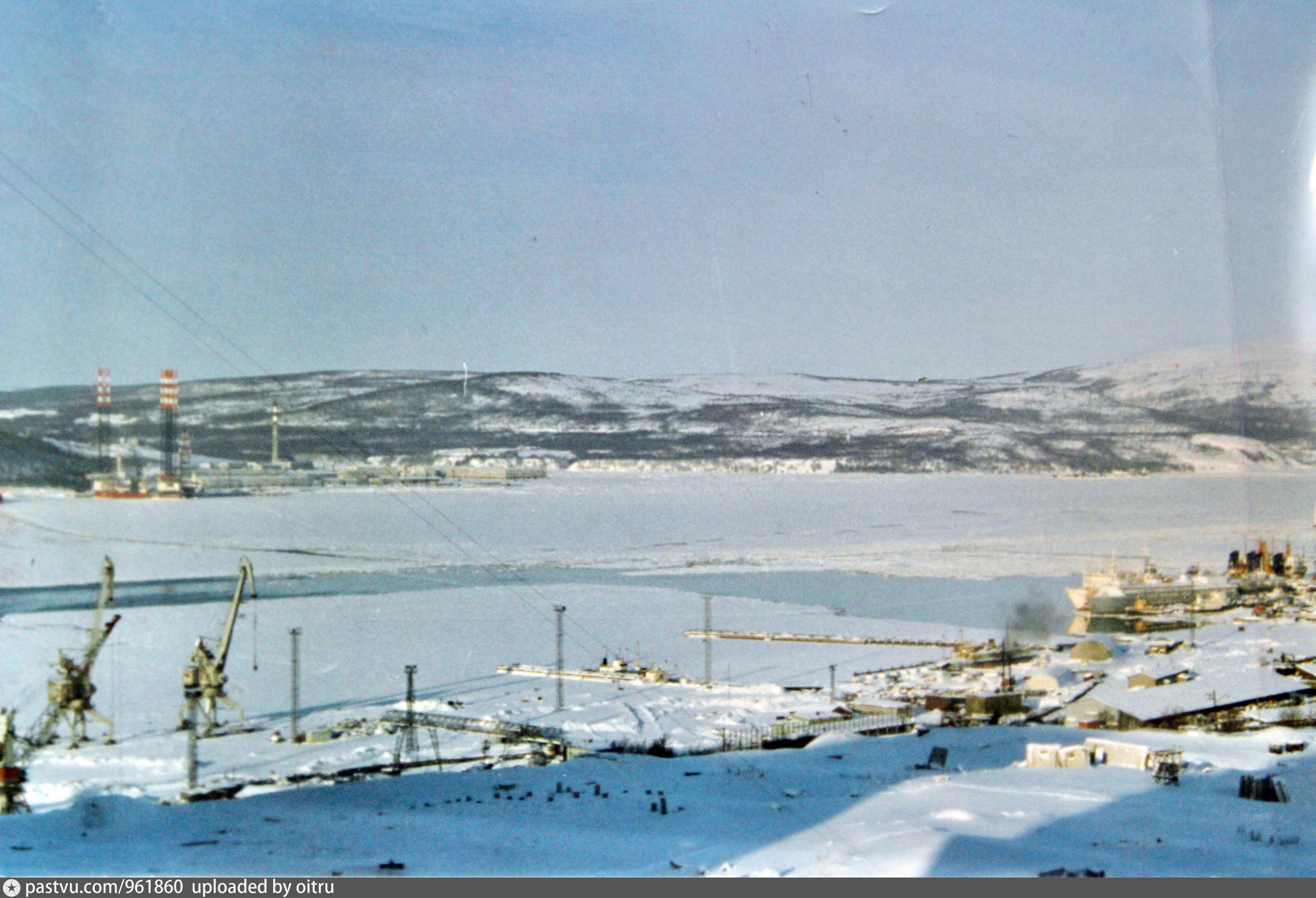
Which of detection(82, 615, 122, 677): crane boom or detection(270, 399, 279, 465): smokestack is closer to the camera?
Answer: detection(82, 615, 122, 677): crane boom

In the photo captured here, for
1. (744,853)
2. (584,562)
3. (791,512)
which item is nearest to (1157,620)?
(791,512)

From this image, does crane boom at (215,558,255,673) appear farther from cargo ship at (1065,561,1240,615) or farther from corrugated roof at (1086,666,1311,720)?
cargo ship at (1065,561,1240,615)

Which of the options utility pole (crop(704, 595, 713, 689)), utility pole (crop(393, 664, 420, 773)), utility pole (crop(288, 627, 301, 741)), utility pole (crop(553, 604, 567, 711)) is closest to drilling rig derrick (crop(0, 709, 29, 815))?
utility pole (crop(288, 627, 301, 741))

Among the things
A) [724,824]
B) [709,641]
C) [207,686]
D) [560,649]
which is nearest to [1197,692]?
[709,641]

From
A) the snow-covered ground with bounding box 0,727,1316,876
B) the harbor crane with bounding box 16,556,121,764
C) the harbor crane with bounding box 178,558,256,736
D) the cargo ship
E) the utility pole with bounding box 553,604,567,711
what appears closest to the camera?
the snow-covered ground with bounding box 0,727,1316,876

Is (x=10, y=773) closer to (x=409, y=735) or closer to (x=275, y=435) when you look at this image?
(x=409, y=735)

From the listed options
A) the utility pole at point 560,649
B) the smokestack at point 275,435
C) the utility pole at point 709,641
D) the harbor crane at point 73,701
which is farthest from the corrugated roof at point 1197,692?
the harbor crane at point 73,701
